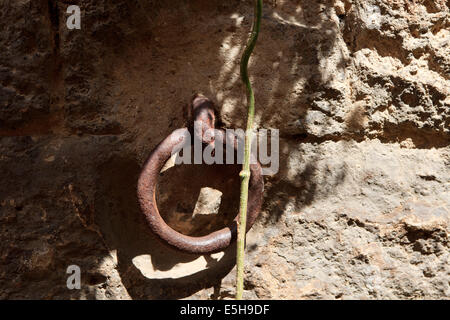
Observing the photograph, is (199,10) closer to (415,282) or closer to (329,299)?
(329,299)

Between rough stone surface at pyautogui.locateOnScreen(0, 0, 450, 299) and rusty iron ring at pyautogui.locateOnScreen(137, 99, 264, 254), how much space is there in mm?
130

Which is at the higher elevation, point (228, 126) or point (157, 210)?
point (228, 126)

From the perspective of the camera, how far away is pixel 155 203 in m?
1.39

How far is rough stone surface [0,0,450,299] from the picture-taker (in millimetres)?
1486

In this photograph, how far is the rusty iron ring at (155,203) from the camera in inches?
54.1

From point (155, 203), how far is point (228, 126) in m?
0.38

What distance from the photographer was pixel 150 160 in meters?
1.38

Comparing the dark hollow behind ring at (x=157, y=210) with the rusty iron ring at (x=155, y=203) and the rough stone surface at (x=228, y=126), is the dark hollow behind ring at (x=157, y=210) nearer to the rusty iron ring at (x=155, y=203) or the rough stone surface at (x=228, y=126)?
the rusty iron ring at (x=155, y=203)

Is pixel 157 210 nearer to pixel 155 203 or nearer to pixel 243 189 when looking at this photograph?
pixel 155 203

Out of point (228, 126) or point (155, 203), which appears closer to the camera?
point (155, 203)

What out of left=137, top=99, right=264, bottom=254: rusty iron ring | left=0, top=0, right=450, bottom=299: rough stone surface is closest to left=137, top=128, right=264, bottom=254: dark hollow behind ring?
left=137, top=99, right=264, bottom=254: rusty iron ring

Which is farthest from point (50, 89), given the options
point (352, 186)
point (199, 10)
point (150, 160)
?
point (352, 186)

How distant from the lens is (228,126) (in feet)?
5.13

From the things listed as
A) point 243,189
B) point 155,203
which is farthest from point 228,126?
point 155,203
